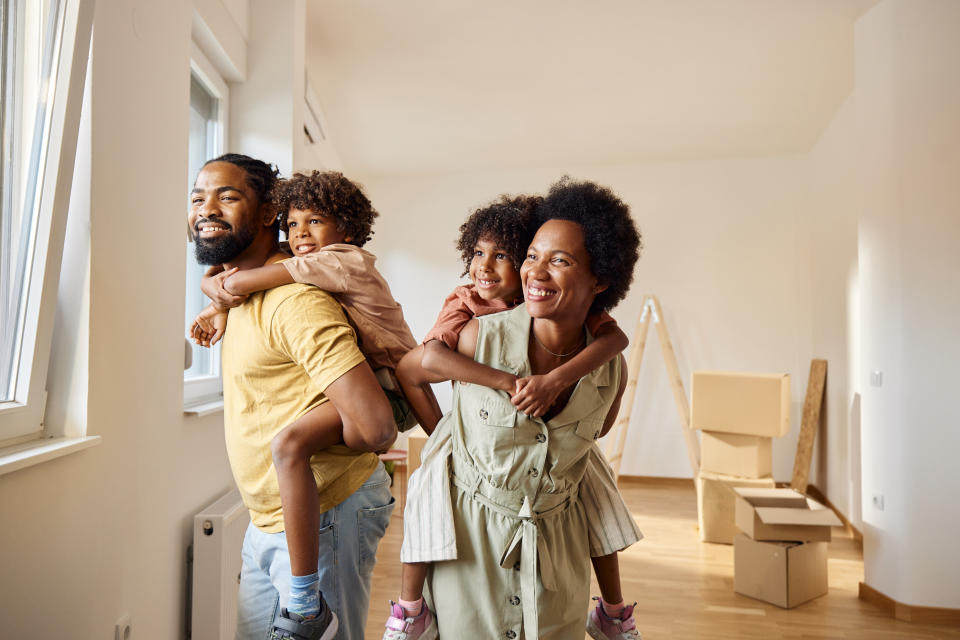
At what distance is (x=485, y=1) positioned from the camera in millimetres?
2971

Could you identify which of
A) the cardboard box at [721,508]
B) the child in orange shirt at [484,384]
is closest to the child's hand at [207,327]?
the child in orange shirt at [484,384]

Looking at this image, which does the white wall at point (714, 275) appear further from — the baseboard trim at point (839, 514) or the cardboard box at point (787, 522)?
the cardboard box at point (787, 522)

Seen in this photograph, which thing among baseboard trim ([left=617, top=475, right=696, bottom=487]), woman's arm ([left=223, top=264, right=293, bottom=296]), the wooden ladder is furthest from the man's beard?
baseboard trim ([left=617, top=475, right=696, bottom=487])

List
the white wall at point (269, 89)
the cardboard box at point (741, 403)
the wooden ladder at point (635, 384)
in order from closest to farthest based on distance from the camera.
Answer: the white wall at point (269, 89) → the cardboard box at point (741, 403) → the wooden ladder at point (635, 384)

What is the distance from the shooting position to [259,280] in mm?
1084

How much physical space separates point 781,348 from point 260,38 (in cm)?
477

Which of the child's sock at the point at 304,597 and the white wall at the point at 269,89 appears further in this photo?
the white wall at the point at 269,89

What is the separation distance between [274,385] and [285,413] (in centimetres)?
5

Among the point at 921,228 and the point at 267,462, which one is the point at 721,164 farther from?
the point at 267,462

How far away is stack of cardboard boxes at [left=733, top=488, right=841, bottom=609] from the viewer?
305cm

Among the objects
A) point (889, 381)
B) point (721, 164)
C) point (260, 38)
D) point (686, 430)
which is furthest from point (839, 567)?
point (260, 38)

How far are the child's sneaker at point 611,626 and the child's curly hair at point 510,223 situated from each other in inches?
27.0

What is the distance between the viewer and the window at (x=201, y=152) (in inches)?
92.8

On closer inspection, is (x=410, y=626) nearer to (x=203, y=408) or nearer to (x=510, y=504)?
(x=510, y=504)
